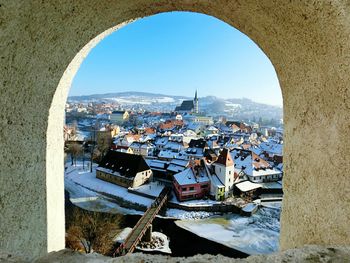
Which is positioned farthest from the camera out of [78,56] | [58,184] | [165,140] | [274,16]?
[165,140]

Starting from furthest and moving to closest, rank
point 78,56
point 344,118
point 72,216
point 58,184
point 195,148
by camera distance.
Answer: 1. point 195,148
2. point 72,216
3. point 58,184
4. point 78,56
5. point 344,118

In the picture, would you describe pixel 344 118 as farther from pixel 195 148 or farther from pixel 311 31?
pixel 195 148

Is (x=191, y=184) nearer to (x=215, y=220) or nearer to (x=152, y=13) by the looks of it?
(x=215, y=220)

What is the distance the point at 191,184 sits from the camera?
2020 cm

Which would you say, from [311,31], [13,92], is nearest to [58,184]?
[13,92]

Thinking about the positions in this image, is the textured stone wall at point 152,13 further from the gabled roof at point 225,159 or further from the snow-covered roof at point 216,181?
the gabled roof at point 225,159

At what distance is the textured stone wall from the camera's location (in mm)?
1068

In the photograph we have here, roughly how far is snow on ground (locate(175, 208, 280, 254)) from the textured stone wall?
493 inches

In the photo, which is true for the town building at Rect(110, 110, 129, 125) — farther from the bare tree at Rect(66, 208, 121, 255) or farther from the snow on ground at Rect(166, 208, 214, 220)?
the bare tree at Rect(66, 208, 121, 255)

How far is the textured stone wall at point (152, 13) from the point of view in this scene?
1068mm

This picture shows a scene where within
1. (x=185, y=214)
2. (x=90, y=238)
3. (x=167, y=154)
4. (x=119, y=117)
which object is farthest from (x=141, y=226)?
(x=119, y=117)

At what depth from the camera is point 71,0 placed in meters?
1.28

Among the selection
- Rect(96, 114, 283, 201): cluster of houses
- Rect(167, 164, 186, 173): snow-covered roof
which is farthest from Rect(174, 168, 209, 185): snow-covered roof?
Rect(167, 164, 186, 173): snow-covered roof

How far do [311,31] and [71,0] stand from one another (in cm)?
103
